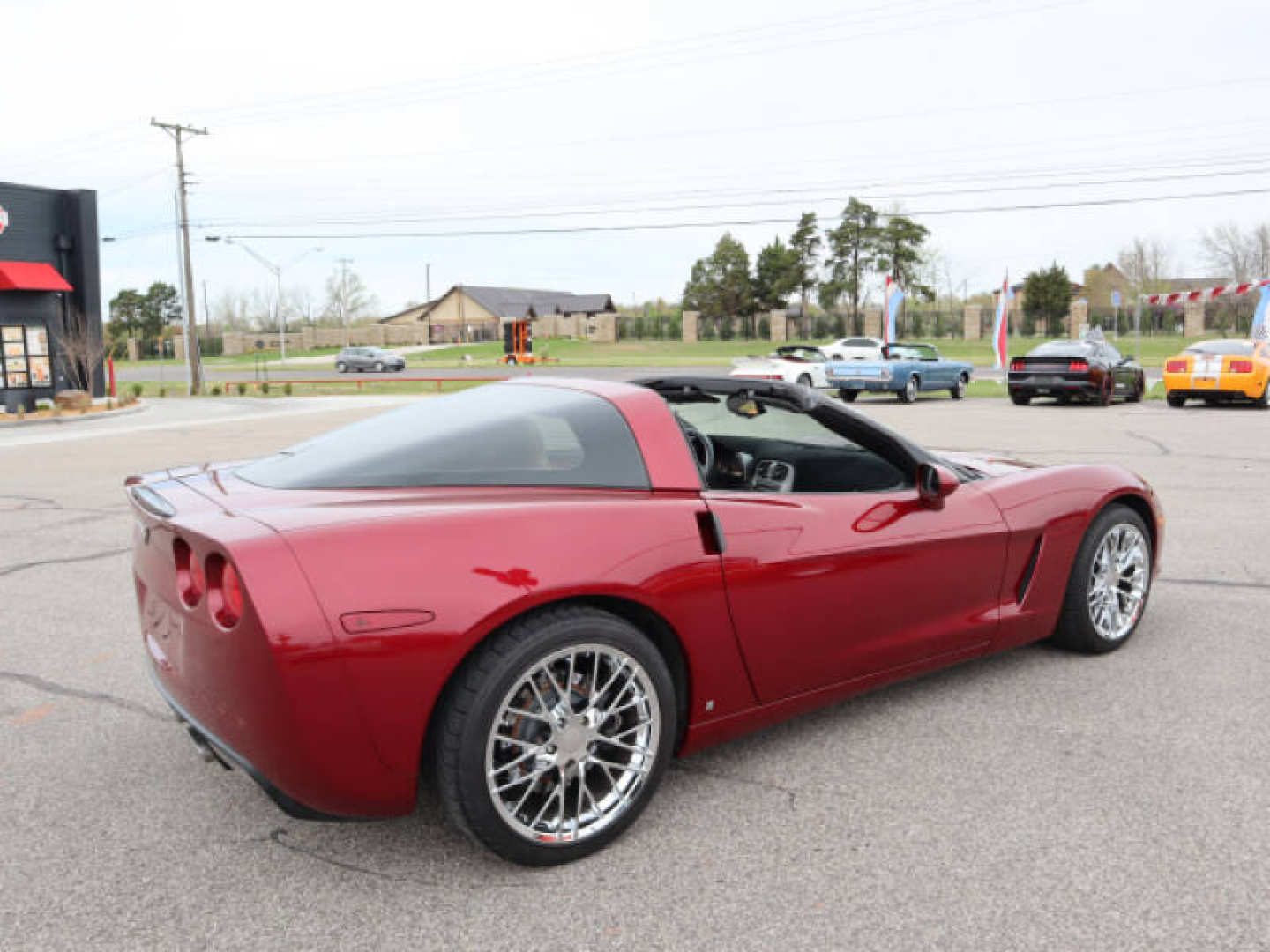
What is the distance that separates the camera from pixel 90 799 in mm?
3197

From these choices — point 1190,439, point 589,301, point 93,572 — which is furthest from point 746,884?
point 589,301

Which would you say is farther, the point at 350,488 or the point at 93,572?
the point at 93,572

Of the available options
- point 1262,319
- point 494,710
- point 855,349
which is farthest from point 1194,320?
point 494,710

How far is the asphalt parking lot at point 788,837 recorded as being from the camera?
2477mm

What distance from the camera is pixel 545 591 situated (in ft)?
8.65

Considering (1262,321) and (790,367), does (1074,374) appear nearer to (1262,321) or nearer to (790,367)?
(790,367)

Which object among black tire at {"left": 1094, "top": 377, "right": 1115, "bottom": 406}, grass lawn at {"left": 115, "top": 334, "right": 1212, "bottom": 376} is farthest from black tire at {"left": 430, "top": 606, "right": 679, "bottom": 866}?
grass lawn at {"left": 115, "top": 334, "right": 1212, "bottom": 376}

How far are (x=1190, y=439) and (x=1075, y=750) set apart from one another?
494 inches

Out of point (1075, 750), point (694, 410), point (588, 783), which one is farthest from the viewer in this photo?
point (694, 410)

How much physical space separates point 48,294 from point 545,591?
28.6 m

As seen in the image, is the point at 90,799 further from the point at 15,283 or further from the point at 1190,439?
the point at 15,283

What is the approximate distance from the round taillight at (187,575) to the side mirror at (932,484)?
241 centimetres

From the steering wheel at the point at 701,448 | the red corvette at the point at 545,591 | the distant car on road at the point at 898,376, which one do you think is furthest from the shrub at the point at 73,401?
the steering wheel at the point at 701,448

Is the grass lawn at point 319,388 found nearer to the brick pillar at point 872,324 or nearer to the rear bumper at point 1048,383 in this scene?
the rear bumper at point 1048,383
